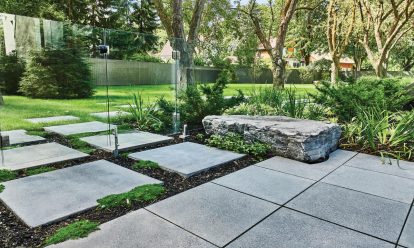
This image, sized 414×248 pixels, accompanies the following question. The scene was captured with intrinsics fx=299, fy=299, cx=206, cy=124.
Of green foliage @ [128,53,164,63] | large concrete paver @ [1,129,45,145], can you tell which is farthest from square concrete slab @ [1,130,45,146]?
green foliage @ [128,53,164,63]

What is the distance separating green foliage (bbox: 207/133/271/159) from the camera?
4.11 metres

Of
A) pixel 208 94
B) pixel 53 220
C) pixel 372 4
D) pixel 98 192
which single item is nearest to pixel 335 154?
pixel 208 94

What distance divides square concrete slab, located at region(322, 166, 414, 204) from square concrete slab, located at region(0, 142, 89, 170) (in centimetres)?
307

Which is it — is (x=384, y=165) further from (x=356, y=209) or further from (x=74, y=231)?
(x=74, y=231)

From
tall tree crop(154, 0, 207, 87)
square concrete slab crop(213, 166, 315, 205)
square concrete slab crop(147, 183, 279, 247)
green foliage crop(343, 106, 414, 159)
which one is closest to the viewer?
square concrete slab crop(147, 183, 279, 247)

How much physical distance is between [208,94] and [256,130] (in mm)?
1676

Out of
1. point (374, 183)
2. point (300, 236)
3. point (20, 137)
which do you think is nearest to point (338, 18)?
point (374, 183)

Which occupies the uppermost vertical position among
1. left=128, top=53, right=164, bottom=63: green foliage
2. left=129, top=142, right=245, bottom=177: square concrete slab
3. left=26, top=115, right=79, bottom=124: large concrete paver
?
left=128, top=53, right=164, bottom=63: green foliage

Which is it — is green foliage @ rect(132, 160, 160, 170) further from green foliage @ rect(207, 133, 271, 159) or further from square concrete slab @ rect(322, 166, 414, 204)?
square concrete slab @ rect(322, 166, 414, 204)

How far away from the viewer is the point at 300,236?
2.07 m

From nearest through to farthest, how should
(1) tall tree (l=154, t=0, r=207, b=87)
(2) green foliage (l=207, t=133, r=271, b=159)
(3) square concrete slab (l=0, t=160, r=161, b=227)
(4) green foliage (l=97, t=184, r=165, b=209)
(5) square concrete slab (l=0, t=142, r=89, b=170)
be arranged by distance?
(3) square concrete slab (l=0, t=160, r=161, b=227) → (4) green foliage (l=97, t=184, r=165, b=209) → (5) square concrete slab (l=0, t=142, r=89, b=170) → (2) green foliage (l=207, t=133, r=271, b=159) → (1) tall tree (l=154, t=0, r=207, b=87)

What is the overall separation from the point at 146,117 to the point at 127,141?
3.68ft

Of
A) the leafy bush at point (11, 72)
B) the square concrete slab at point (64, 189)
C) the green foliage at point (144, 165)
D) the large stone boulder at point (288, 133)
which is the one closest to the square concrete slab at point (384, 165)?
the large stone boulder at point (288, 133)

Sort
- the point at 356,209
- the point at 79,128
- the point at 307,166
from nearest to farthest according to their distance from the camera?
1. the point at 356,209
2. the point at 307,166
3. the point at 79,128
